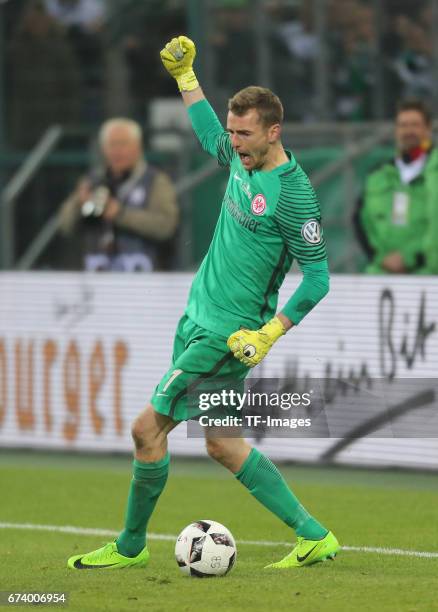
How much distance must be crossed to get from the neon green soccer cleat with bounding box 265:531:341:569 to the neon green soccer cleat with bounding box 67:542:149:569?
24.4 inches

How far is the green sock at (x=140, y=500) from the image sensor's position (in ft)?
24.1

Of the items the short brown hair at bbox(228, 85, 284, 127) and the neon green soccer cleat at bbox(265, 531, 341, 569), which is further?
the neon green soccer cleat at bbox(265, 531, 341, 569)

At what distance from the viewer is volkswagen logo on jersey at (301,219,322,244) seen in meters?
7.12

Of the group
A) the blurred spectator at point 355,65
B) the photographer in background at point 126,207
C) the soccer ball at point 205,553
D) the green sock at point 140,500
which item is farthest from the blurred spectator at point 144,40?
the soccer ball at point 205,553

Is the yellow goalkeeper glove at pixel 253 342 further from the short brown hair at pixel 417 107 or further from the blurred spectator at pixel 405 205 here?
the short brown hair at pixel 417 107

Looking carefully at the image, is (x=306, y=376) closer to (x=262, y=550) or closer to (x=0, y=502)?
(x=0, y=502)

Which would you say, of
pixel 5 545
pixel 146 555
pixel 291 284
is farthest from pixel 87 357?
pixel 146 555

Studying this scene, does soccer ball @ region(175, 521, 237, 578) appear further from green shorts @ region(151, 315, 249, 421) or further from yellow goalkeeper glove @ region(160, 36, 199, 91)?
yellow goalkeeper glove @ region(160, 36, 199, 91)

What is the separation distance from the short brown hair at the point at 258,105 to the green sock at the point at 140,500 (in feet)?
5.16

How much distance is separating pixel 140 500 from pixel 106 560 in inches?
12.8

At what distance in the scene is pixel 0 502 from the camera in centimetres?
1028

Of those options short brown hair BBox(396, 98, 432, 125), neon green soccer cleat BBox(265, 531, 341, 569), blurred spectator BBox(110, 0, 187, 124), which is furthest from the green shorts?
blurred spectator BBox(110, 0, 187, 124)

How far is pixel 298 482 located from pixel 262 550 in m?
2.84

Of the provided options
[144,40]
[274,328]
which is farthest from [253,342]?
[144,40]
